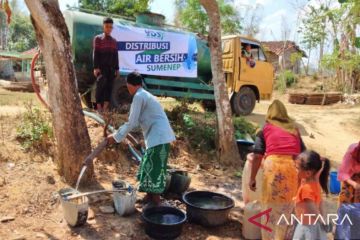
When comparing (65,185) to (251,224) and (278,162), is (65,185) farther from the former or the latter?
(278,162)

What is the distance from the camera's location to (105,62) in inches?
277

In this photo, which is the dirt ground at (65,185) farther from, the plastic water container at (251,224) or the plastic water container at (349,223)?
the plastic water container at (349,223)

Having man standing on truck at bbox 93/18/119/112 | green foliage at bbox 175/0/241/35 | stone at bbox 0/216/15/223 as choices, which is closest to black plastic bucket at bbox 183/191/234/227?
stone at bbox 0/216/15/223

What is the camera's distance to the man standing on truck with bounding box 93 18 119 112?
695cm

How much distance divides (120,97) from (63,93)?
11.5ft

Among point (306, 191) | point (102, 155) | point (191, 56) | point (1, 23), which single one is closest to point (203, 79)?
point (191, 56)

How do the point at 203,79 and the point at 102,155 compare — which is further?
the point at 203,79

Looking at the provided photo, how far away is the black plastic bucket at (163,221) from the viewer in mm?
4273

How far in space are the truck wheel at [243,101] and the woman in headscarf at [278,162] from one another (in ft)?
23.7

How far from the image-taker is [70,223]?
14.5ft

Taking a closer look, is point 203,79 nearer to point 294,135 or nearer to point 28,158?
point 28,158

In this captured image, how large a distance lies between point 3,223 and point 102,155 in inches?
81.4

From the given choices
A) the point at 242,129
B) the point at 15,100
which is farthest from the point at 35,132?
the point at 15,100

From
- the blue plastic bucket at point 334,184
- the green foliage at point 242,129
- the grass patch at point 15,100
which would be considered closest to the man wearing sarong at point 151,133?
the blue plastic bucket at point 334,184
